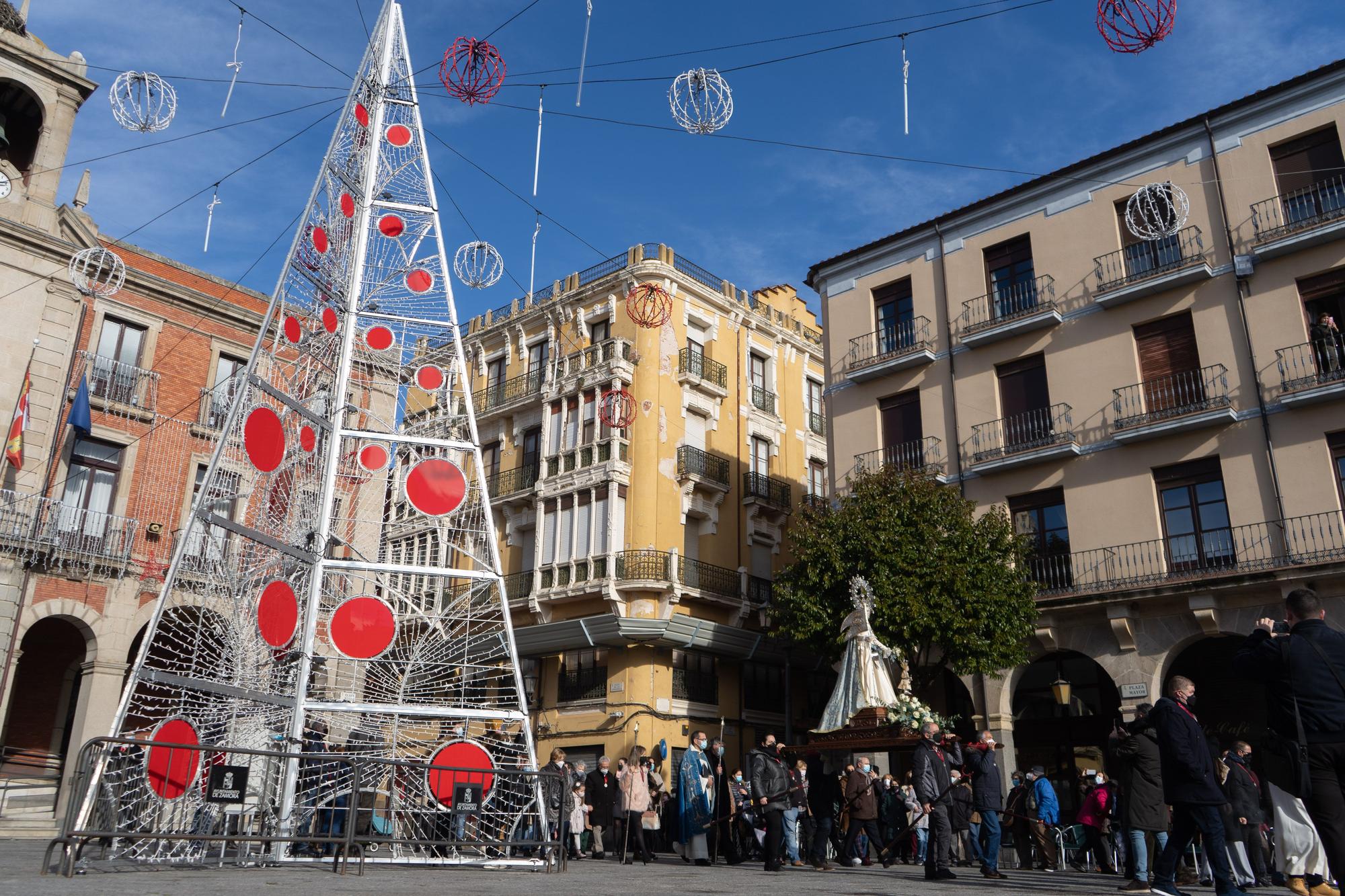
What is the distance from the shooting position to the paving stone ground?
7.39 m

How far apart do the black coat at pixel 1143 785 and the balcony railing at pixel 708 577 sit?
21144mm

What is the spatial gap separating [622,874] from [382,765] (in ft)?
9.92

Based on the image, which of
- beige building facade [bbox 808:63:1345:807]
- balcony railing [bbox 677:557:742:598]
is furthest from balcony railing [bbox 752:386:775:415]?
beige building facade [bbox 808:63:1345:807]

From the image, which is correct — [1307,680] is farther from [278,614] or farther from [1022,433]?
[1022,433]

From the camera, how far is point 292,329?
12117mm

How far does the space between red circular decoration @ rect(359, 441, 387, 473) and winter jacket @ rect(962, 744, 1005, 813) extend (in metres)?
8.24

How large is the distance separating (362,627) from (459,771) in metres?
1.77

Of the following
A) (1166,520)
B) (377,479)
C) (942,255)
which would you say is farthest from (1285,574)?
(377,479)

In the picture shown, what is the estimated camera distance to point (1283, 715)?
6828 mm

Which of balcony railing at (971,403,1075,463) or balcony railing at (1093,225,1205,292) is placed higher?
balcony railing at (1093,225,1205,292)

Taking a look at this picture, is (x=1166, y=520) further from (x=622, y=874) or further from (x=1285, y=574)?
(x=622, y=874)

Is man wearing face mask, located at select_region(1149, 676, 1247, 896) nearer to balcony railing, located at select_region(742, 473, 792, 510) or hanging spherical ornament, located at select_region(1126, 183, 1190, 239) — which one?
hanging spherical ornament, located at select_region(1126, 183, 1190, 239)

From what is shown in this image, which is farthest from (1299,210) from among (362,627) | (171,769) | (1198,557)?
(171,769)

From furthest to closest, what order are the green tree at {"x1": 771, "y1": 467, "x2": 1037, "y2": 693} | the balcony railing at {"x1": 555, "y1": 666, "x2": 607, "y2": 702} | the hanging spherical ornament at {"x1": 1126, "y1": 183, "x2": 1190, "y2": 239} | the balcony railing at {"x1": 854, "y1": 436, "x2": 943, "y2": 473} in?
the balcony railing at {"x1": 555, "y1": 666, "x2": 607, "y2": 702}
the balcony railing at {"x1": 854, "y1": 436, "x2": 943, "y2": 473}
the hanging spherical ornament at {"x1": 1126, "y1": 183, "x2": 1190, "y2": 239}
the green tree at {"x1": 771, "y1": 467, "x2": 1037, "y2": 693}
